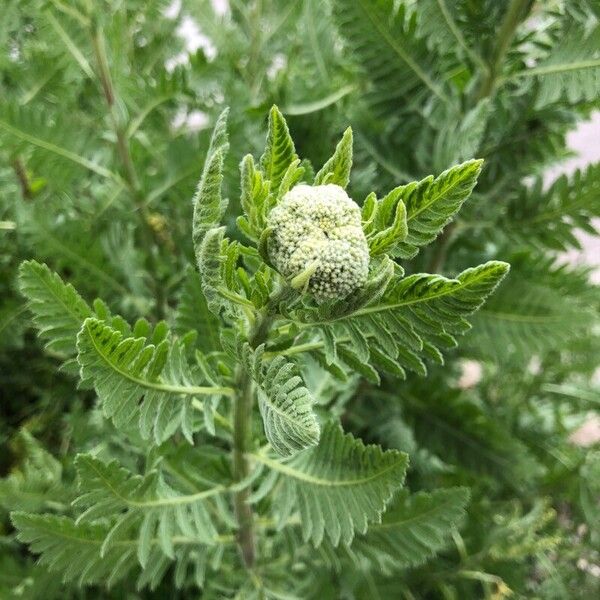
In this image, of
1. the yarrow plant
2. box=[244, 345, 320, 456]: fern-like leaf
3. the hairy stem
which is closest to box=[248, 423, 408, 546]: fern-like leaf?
the yarrow plant

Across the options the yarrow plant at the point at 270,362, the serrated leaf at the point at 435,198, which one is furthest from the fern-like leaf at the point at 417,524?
the serrated leaf at the point at 435,198

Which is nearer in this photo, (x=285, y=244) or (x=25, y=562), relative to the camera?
(x=285, y=244)

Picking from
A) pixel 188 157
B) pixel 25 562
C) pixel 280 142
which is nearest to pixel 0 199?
pixel 188 157

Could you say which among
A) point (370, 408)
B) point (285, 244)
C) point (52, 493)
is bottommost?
point (52, 493)

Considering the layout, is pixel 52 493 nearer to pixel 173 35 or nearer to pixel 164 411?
pixel 164 411

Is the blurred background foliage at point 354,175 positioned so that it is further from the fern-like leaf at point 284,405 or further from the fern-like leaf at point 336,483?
the fern-like leaf at point 284,405

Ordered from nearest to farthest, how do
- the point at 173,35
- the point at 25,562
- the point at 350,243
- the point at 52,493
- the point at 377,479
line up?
1. the point at 350,243
2. the point at 377,479
3. the point at 52,493
4. the point at 25,562
5. the point at 173,35

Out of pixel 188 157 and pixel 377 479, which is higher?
pixel 188 157

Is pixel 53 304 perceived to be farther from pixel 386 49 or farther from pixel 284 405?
pixel 386 49
